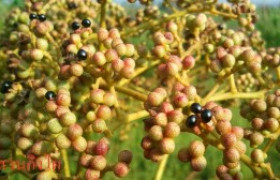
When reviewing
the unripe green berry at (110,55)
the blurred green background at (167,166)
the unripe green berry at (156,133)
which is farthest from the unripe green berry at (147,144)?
the blurred green background at (167,166)

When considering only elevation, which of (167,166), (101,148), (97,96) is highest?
(97,96)

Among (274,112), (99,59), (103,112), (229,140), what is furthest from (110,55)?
(274,112)

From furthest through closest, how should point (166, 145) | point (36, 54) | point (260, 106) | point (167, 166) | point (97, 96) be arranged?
point (167, 166) → point (36, 54) → point (260, 106) → point (97, 96) → point (166, 145)

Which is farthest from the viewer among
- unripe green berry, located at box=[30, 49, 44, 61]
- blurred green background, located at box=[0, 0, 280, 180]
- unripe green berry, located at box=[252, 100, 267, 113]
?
blurred green background, located at box=[0, 0, 280, 180]

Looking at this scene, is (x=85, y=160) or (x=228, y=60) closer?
(x=85, y=160)


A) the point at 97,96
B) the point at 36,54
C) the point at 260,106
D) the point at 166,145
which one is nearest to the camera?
the point at 166,145

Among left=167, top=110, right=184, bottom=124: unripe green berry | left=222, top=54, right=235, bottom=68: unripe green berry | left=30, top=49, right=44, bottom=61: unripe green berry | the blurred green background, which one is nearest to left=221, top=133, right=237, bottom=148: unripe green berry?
left=167, top=110, right=184, bottom=124: unripe green berry

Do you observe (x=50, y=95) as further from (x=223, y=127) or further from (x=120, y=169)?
(x=223, y=127)

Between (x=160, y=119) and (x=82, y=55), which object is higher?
(x=82, y=55)

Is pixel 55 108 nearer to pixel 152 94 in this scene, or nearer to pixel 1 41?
pixel 152 94

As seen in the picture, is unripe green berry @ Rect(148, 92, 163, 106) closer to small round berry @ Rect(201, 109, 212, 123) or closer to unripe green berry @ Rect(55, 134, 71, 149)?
small round berry @ Rect(201, 109, 212, 123)

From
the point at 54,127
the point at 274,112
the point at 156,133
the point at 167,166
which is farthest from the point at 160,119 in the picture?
the point at 167,166
